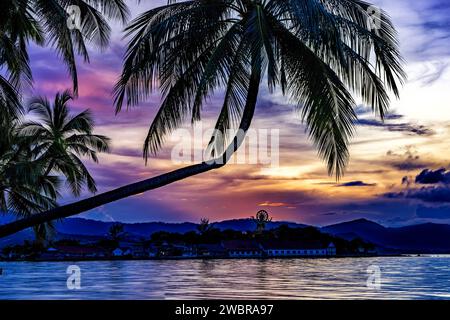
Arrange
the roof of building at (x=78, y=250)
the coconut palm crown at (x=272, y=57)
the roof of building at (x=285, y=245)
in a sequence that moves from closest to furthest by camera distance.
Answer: the coconut palm crown at (x=272, y=57) < the roof of building at (x=285, y=245) < the roof of building at (x=78, y=250)

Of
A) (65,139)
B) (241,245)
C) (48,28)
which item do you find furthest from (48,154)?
(241,245)

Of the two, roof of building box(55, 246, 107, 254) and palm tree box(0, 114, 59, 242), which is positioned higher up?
palm tree box(0, 114, 59, 242)

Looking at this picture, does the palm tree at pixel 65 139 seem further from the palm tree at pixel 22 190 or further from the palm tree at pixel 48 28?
the palm tree at pixel 48 28

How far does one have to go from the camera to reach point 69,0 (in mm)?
10141

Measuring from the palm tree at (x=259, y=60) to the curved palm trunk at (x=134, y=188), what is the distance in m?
0.01

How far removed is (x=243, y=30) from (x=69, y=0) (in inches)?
162

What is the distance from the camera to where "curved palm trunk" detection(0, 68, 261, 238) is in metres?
7.02

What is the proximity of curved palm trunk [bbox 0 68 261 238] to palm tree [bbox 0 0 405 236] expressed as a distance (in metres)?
0.01

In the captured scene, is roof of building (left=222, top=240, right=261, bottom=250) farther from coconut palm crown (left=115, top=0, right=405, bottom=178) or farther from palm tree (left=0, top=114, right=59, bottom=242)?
coconut palm crown (left=115, top=0, right=405, bottom=178)

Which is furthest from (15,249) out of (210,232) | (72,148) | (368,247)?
(72,148)

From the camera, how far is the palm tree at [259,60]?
691cm

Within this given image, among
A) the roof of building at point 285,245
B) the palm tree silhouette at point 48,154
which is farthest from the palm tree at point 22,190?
the roof of building at point 285,245

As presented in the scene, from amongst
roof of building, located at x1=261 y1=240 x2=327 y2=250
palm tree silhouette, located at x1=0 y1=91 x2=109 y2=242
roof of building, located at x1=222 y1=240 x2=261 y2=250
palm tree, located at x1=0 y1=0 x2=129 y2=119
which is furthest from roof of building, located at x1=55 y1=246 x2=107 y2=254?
palm tree, located at x1=0 y1=0 x2=129 y2=119
